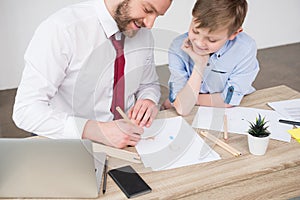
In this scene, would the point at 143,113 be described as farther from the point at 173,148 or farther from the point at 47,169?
the point at 47,169

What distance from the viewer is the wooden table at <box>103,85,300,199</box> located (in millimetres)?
1209

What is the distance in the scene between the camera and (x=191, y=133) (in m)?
1.51

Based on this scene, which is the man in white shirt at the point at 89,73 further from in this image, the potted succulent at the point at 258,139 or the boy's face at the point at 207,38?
the potted succulent at the point at 258,139

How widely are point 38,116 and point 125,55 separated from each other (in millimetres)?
450

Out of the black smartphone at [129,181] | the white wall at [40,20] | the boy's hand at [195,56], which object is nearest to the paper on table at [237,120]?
the boy's hand at [195,56]

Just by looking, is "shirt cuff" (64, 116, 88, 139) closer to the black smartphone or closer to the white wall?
the black smartphone

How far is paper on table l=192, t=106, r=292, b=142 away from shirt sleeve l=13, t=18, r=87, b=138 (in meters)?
0.44

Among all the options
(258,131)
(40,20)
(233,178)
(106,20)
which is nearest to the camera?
(233,178)

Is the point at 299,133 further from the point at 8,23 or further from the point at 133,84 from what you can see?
the point at 8,23

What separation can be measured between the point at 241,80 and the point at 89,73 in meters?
0.63

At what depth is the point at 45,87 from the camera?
1.52m

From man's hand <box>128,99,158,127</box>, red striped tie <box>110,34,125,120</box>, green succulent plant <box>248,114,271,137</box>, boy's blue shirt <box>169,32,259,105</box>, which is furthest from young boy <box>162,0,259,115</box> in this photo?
green succulent plant <box>248,114,271,137</box>

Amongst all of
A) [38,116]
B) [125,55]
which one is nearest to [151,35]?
[125,55]

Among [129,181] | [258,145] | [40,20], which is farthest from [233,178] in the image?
[40,20]
